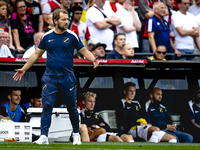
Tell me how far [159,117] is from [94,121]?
152 cm

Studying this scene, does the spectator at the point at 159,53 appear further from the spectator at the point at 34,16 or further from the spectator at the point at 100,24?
the spectator at the point at 34,16

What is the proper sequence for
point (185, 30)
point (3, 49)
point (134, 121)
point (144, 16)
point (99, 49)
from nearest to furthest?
1. point (134, 121)
2. point (3, 49)
3. point (99, 49)
4. point (185, 30)
5. point (144, 16)

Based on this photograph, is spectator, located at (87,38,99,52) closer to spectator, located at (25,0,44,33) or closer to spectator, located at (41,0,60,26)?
spectator, located at (25,0,44,33)

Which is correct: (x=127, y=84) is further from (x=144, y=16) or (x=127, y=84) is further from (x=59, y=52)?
(x=144, y=16)

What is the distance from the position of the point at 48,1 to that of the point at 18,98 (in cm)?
362

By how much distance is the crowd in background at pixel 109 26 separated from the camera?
10203 mm

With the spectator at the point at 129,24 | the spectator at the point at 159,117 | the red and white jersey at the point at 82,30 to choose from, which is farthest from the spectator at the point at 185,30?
the red and white jersey at the point at 82,30

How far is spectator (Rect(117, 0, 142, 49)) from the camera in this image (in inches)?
439

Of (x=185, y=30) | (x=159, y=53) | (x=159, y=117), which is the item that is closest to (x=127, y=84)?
(x=159, y=117)

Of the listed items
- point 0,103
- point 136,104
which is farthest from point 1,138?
point 136,104

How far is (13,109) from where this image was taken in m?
8.73

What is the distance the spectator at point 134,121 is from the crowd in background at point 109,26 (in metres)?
1.01

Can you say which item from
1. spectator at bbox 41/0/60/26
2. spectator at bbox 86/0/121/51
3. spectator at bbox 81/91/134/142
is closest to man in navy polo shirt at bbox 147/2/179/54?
spectator at bbox 86/0/121/51

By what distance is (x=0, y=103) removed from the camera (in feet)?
28.7
